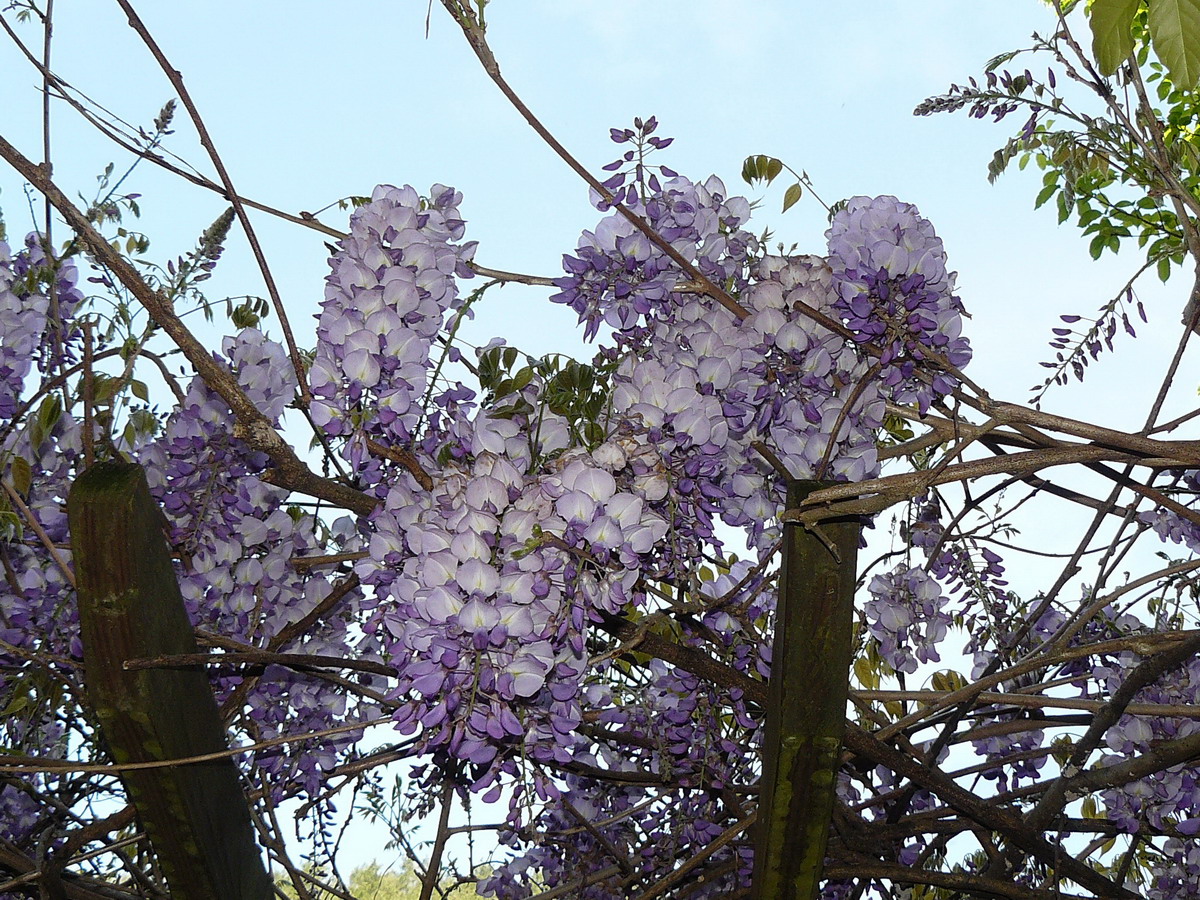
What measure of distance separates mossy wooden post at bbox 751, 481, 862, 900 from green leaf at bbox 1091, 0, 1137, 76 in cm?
39

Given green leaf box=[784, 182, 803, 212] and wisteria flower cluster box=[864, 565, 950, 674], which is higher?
green leaf box=[784, 182, 803, 212]

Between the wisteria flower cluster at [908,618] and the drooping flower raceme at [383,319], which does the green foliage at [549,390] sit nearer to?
the drooping flower raceme at [383,319]

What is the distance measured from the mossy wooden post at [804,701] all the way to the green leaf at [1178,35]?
396 mm

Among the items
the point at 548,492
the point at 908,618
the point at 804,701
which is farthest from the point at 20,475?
the point at 908,618

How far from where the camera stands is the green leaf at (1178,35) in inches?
28.6

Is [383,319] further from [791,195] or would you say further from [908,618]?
[908,618]

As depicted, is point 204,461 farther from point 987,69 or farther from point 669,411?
point 987,69

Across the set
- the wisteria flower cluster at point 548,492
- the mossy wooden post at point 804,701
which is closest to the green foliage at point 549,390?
the wisteria flower cluster at point 548,492

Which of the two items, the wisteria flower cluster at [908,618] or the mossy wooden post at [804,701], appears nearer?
the mossy wooden post at [804,701]

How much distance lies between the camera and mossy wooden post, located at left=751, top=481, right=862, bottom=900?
91 centimetres

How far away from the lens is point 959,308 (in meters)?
1.00

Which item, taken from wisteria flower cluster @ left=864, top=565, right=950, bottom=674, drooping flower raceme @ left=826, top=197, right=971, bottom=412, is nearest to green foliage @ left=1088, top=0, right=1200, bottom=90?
drooping flower raceme @ left=826, top=197, right=971, bottom=412

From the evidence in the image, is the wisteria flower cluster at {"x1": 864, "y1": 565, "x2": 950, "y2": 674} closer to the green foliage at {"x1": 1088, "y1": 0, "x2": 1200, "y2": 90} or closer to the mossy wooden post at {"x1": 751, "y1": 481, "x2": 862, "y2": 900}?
the mossy wooden post at {"x1": 751, "y1": 481, "x2": 862, "y2": 900}

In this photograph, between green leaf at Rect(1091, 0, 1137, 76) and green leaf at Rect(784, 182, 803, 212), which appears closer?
green leaf at Rect(1091, 0, 1137, 76)
